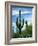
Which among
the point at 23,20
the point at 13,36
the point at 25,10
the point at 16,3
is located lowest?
the point at 13,36

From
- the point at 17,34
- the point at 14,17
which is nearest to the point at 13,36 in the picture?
the point at 17,34

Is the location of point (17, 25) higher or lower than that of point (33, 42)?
higher

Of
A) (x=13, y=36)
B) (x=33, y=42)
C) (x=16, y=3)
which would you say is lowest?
(x=33, y=42)

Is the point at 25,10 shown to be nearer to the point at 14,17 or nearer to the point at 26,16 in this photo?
the point at 26,16

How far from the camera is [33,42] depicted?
1.44m

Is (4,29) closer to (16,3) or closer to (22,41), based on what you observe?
(22,41)

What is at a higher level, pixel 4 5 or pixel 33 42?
pixel 4 5

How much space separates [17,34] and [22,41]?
135mm

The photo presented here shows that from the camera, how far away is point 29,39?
56.4 inches

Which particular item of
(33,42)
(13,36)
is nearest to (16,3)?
(13,36)

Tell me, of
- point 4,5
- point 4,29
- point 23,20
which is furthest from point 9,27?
point 4,5

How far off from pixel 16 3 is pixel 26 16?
26 centimetres

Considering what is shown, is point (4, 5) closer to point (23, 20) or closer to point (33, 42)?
point (23, 20)

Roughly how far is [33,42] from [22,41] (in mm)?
184
